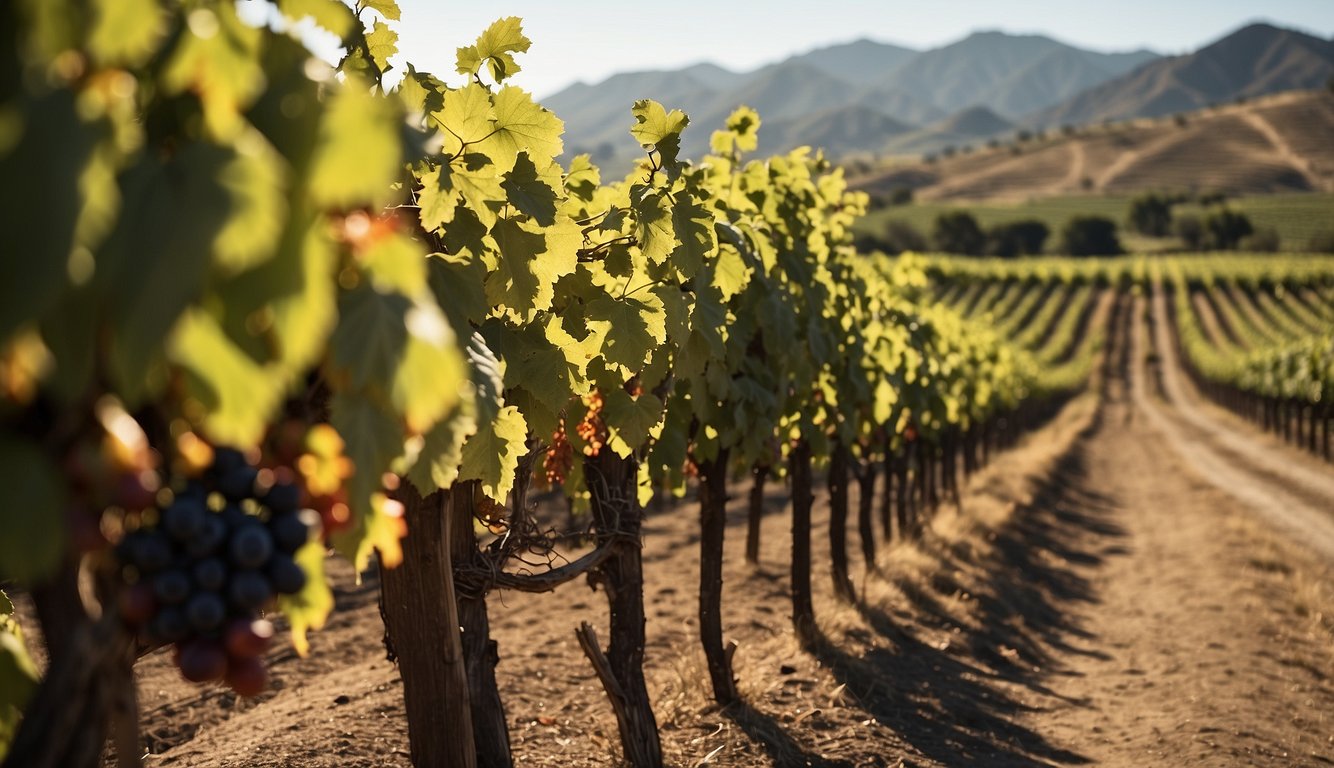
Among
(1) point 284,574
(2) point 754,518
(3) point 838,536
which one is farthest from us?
(2) point 754,518

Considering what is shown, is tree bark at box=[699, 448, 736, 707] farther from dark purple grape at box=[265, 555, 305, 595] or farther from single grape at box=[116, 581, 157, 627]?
single grape at box=[116, 581, 157, 627]

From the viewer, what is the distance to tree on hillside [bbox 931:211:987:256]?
100875mm

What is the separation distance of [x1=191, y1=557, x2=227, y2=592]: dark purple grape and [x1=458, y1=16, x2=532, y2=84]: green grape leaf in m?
2.48

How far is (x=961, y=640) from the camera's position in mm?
9141

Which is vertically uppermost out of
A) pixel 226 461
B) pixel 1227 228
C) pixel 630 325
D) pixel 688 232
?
pixel 1227 228

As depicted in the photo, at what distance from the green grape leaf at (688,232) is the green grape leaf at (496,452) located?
0.97m

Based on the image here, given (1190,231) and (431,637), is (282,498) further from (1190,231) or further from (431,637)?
(1190,231)

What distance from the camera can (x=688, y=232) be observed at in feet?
13.1

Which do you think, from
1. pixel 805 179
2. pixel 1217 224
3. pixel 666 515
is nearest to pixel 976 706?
pixel 805 179

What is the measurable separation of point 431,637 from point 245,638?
2.05 meters

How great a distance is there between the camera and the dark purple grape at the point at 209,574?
1.52 m

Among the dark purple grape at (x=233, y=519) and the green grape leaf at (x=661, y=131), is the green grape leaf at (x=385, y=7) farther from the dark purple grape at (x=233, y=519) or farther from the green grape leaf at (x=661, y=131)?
the dark purple grape at (x=233, y=519)

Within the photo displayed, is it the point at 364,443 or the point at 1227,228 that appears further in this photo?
the point at 1227,228

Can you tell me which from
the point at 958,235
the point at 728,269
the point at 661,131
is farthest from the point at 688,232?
the point at 958,235
